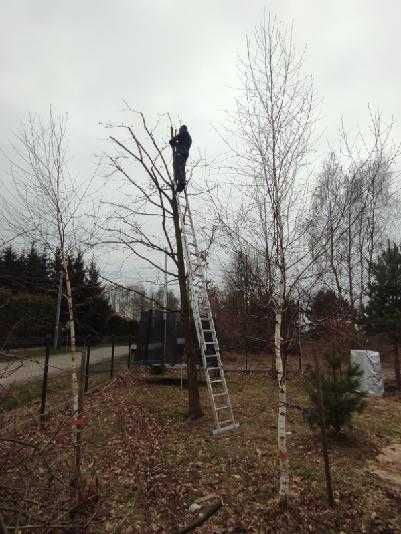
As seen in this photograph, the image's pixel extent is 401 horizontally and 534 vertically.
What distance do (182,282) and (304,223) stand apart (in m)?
3.72

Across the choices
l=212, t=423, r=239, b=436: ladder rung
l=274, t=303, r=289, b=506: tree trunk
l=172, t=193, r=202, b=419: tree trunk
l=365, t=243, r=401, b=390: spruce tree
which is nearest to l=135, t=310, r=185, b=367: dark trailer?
l=172, t=193, r=202, b=419: tree trunk

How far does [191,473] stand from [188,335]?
10.6 ft

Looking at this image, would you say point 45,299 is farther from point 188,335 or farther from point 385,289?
point 385,289

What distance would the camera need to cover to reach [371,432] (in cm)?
799

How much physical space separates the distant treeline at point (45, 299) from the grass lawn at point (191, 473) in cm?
153

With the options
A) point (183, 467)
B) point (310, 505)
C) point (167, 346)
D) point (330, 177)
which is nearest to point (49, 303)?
point (167, 346)

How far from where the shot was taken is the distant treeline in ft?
16.7

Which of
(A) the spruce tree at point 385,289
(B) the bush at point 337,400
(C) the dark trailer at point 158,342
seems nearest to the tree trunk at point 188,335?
(B) the bush at point 337,400

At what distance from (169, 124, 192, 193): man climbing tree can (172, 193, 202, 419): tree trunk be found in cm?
61

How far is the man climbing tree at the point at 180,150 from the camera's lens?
29.8ft

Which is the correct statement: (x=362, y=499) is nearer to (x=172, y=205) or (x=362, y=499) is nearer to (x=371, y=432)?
(x=371, y=432)

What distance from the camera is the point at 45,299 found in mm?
24797

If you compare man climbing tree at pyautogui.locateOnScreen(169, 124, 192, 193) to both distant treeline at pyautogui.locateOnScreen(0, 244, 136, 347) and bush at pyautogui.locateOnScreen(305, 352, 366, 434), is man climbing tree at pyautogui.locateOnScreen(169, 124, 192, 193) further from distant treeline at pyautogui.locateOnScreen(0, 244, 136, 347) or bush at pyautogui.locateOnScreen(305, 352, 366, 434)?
bush at pyautogui.locateOnScreen(305, 352, 366, 434)

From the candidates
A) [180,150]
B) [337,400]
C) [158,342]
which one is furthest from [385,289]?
[180,150]
